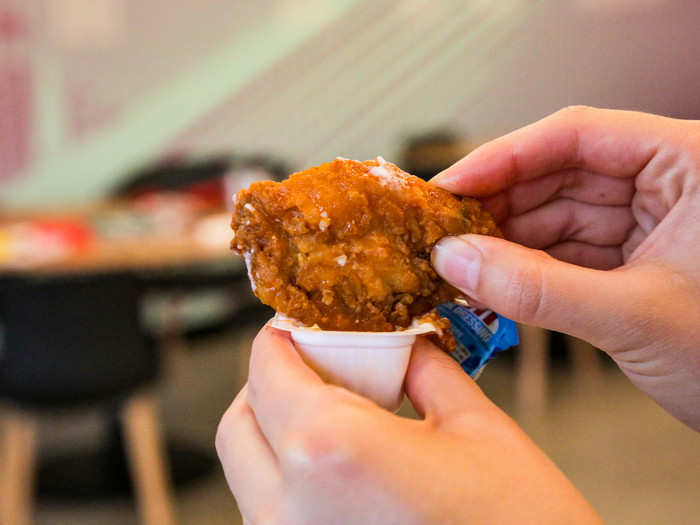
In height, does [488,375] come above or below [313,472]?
below

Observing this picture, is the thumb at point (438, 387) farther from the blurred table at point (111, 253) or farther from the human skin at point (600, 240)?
the blurred table at point (111, 253)

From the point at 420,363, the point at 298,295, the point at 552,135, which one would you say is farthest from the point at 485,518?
the point at 552,135

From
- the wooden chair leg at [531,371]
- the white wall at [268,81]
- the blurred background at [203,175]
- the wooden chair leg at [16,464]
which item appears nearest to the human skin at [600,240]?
the blurred background at [203,175]

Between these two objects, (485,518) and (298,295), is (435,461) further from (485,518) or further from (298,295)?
(298,295)

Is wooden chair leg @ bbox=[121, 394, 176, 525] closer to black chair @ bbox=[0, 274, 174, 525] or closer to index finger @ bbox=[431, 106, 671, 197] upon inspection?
black chair @ bbox=[0, 274, 174, 525]

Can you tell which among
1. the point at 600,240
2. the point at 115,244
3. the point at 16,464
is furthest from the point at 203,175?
the point at 600,240

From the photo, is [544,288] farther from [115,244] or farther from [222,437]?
[115,244]
